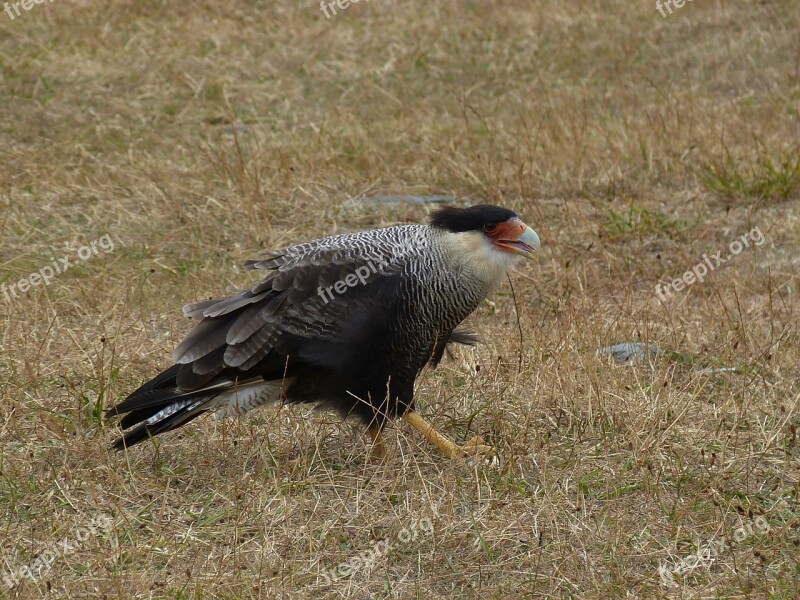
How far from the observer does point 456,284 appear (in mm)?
4594

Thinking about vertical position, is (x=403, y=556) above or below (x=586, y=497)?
above

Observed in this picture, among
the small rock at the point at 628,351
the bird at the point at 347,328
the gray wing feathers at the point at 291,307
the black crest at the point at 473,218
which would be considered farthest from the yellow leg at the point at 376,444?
the small rock at the point at 628,351

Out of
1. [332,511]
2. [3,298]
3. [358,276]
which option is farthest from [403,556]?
[3,298]

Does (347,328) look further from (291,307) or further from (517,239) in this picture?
(517,239)

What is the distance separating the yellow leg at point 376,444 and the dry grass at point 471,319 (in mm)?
98

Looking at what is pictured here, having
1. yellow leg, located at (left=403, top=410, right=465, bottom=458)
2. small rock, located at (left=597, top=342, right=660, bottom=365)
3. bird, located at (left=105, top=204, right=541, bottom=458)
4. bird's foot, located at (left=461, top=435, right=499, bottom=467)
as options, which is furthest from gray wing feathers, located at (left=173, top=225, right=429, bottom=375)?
small rock, located at (left=597, top=342, right=660, bottom=365)

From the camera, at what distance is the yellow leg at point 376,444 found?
4660 millimetres

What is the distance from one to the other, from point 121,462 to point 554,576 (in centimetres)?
185

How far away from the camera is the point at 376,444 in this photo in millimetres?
4676

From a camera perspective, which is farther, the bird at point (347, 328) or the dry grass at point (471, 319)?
the bird at point (347, 328)

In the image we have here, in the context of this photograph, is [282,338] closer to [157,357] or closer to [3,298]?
[157,357]

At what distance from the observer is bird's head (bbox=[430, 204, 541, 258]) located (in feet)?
15.4

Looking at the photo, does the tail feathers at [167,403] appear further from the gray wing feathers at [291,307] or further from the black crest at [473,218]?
the black crest at [473,218]

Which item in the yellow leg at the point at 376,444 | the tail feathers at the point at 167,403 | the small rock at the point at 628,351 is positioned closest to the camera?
the tail feathers at the point at 167,403
